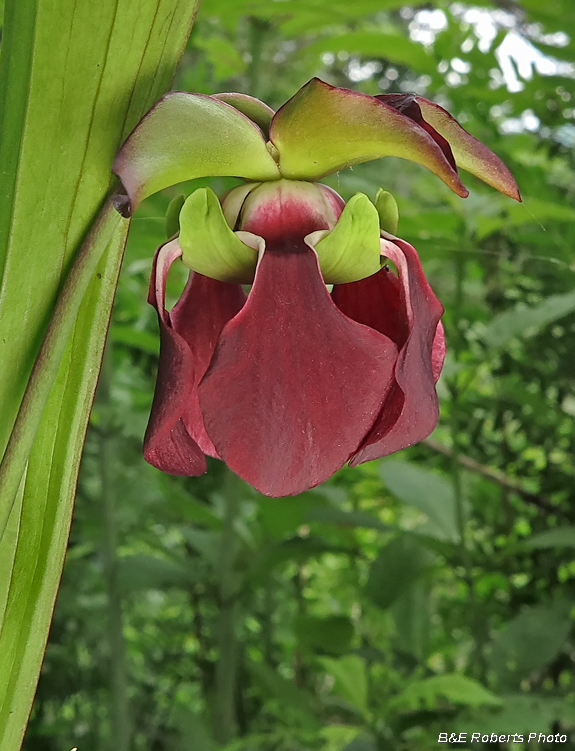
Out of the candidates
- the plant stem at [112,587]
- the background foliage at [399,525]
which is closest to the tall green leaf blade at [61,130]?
the background foliage at [399,525]

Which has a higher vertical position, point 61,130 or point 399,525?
point 61,130

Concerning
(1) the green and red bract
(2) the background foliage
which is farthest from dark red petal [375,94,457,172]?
(2) the background foliage

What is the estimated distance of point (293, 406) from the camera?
19 cm

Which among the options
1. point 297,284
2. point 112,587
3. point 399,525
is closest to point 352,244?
point 297,284

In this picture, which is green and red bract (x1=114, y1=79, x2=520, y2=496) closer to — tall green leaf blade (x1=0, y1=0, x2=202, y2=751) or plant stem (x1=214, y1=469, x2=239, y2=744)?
tall green leaf blade (x1=0, y1=0, x2=202, y2=751)

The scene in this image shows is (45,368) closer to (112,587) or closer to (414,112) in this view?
(414,112)

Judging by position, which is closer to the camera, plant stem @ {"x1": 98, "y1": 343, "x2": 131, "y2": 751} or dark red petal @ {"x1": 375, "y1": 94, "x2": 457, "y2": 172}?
dark red petal @ {"x1": 375, "y1": 94, "x2": 457, "y2": 172}

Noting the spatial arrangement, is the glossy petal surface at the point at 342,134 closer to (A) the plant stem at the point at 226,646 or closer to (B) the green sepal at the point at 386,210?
(B) the green sepal at the point at 386,210

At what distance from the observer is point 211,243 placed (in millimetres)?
198

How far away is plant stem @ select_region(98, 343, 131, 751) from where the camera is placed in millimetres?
690

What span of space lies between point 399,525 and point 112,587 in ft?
1.16

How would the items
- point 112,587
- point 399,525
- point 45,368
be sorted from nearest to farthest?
1. point 45,368
2. point 112,587
3. point 399,525

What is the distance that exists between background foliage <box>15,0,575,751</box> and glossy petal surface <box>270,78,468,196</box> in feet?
1.07

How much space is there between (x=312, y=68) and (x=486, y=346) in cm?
102
